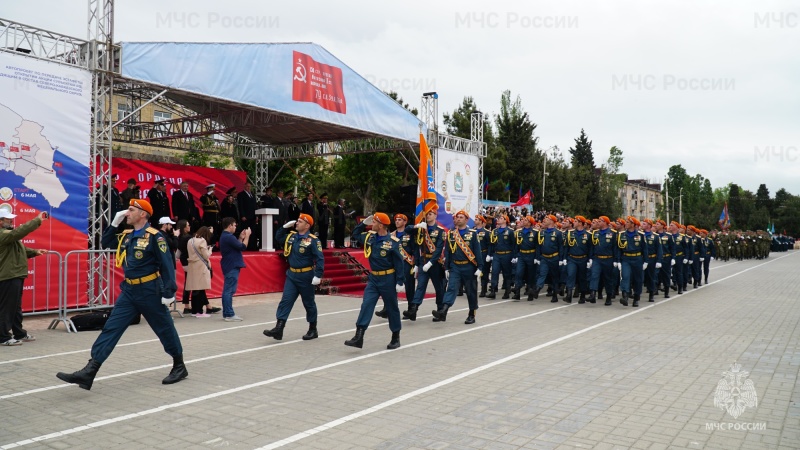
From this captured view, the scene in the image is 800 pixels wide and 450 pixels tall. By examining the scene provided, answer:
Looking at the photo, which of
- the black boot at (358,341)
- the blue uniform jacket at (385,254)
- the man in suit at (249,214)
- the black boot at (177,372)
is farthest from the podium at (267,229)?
the black boot at (177,372)

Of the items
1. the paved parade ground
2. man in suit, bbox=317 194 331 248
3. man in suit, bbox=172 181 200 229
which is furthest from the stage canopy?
the paved parade ground

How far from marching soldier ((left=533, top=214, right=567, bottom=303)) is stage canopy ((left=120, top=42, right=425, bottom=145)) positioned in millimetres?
5961

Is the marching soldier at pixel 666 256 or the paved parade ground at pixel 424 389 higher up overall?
the marching soldier at pixel 666 256

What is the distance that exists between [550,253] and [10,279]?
10673 millimetres

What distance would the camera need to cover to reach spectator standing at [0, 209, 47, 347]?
825 centimetres

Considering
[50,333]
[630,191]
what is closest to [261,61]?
[50,333]

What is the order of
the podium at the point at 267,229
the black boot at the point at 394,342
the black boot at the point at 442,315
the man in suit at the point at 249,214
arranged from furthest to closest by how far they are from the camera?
the man in suit at the point at 249,214 < the podium at the point at 267,229 < the black boot at the point at 442,315 < the black boot at the point at 394,342

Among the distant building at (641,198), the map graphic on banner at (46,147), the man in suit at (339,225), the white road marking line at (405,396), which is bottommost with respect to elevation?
the white road marking line at (405,396)

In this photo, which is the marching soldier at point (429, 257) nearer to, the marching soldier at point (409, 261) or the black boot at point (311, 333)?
the marching soldier at point (409, 261)

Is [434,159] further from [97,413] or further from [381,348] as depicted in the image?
[97,413]

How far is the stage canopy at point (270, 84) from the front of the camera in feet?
39.2

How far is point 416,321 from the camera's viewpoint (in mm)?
10984

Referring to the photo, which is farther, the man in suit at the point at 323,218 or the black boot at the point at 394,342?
the man in suit at the point at 323,218

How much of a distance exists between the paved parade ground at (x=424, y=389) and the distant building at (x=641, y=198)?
99.0m
